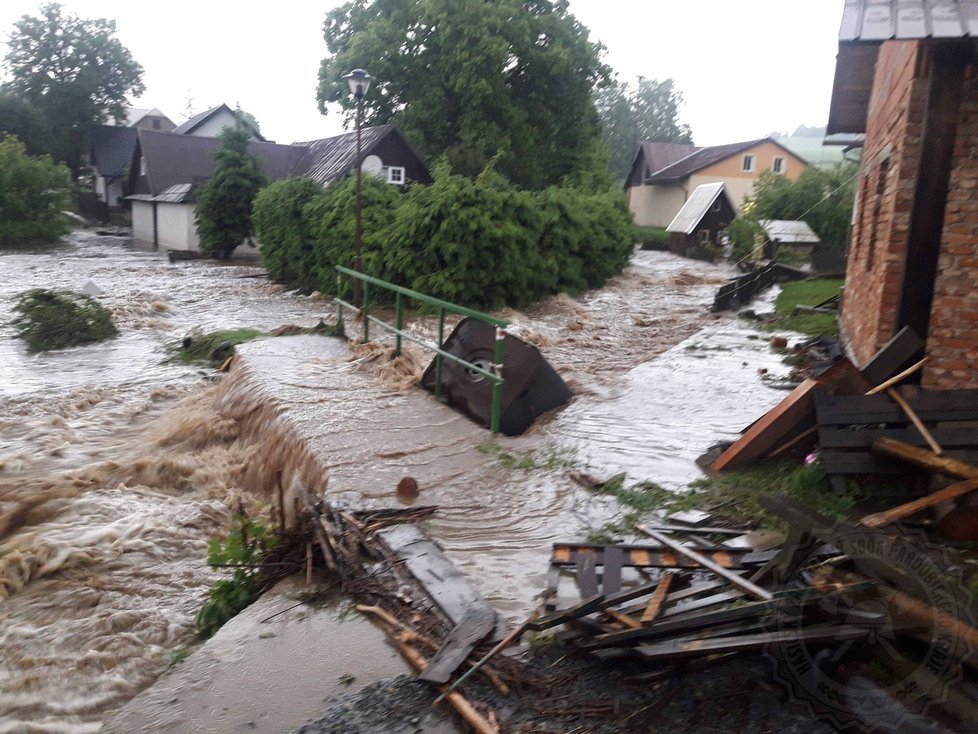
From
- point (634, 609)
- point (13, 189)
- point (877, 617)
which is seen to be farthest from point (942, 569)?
point (13, 189)

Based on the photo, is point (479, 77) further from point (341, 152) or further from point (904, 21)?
point (904, 21)

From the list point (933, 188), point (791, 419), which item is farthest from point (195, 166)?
point (933, 188)

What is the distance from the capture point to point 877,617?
10.8 ft

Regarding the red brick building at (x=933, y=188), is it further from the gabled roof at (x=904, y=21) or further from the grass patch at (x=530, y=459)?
the grass patch at (x=530, y=459)

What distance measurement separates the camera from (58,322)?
47.8 feet

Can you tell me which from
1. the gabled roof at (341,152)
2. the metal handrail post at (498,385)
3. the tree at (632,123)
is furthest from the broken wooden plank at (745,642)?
the tree at (632,123)

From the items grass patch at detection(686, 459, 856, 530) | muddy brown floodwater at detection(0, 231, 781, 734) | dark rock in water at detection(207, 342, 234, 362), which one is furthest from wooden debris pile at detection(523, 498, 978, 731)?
dark rock in water at detection(207, 342, 234, 362)

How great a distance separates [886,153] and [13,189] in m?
37.9

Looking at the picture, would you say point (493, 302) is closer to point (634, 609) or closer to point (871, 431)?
point (871, 431)

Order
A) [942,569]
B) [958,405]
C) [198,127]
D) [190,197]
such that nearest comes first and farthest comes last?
[942,569] → [958,405] → [190,197] → [198,127]

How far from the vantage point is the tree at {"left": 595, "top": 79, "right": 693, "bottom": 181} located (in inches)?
3123

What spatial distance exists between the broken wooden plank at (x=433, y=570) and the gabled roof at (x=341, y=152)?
22755 mm

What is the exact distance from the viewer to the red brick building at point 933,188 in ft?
17.3

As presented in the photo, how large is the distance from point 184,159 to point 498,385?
3568cm
